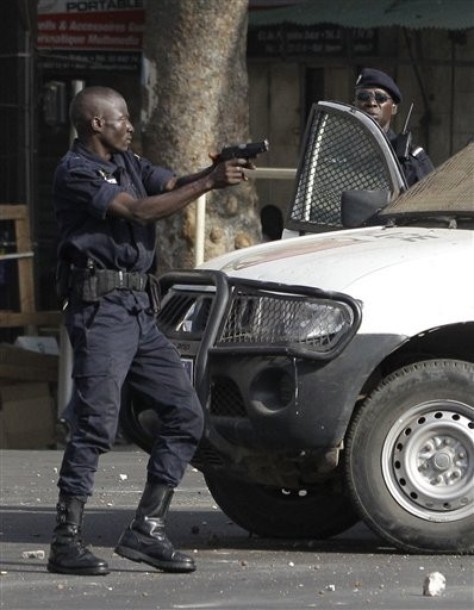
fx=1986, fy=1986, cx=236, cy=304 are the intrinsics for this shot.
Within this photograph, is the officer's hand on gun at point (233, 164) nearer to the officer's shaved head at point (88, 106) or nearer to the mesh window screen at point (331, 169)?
the officer's shaved head at point (88, 106)

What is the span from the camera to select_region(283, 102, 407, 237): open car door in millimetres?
8922

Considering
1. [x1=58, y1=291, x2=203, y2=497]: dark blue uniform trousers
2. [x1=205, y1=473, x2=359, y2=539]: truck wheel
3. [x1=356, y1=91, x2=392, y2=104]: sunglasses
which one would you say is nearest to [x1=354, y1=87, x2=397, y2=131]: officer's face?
[x1=356, y1=91, x2=392, y2=104]: sunglasses

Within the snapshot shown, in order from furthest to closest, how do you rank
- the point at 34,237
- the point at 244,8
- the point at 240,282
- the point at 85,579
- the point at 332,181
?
the point at 34,237 < the point at 244,8 < the point at 332,181 < the point at 240,282 < the point at 85,579

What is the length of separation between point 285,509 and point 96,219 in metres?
1.71

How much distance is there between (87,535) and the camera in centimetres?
855

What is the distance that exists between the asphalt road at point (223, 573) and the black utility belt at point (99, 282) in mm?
1047

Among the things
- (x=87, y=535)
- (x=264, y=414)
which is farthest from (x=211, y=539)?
(x=264, y=414)

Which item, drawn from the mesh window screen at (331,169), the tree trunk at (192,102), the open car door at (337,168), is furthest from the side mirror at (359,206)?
the tree trunk at (192,102)

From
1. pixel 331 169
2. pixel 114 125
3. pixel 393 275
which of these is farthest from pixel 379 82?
pixel 114 125

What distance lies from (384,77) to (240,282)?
8.05 ft

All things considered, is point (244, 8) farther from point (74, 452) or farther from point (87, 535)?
point (74, 452)

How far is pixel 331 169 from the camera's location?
9.13 metres

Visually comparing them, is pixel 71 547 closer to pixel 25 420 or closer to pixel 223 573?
pixel 223 573

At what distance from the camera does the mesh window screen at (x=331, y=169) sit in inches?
354
